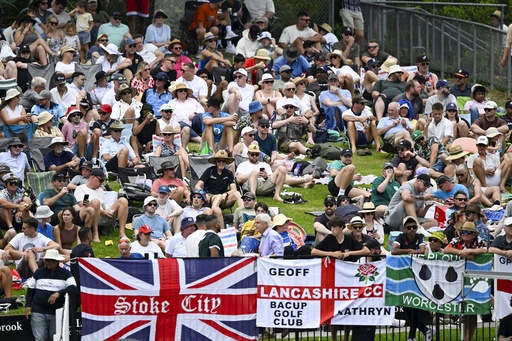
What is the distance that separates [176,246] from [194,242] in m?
1.04

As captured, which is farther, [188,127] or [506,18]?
[506,18]

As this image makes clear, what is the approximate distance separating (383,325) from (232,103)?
10065 millimetres

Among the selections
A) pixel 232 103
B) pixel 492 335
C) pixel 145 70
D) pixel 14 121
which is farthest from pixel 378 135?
pixel 492 335

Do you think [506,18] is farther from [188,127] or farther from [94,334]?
[94,334]

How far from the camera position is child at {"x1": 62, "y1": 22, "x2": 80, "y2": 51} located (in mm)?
30923

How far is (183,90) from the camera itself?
27.6 m

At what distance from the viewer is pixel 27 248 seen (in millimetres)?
21000

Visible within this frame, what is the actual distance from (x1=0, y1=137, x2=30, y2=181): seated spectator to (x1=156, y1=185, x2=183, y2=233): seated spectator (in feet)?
8.90

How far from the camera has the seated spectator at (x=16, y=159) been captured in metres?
24.1

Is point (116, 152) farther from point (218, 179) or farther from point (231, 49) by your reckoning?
point (231, 49)

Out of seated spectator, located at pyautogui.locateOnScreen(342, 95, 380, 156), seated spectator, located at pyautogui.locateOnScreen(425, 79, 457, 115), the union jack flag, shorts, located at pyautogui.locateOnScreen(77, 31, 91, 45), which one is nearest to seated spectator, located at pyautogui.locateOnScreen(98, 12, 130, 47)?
shorts, located at pyautogui.locateOnScreen(77, 31, 91, 45)

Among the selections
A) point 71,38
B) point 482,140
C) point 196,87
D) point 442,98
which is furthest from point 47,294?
point 71,38

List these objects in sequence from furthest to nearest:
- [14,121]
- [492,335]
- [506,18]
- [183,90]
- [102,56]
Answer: [506,18] → [102,56] → [183,90] → [14,121] → [492,335]

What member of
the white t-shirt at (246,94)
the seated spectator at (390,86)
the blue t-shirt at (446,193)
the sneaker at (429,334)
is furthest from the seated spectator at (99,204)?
the seated spectator at (390,86)
